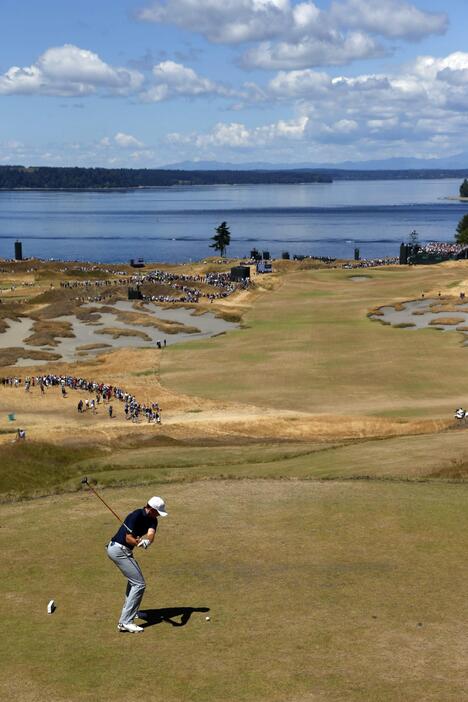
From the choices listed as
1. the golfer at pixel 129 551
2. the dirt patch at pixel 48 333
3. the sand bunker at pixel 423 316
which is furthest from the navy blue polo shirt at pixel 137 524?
the sand bunker at pixel 423 316

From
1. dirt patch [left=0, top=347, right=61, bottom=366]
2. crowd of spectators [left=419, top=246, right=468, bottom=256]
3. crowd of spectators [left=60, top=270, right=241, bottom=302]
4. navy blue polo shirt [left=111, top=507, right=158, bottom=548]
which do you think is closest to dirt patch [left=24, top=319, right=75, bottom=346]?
dirt patch [left=0, top=347, right=61, bottom=366]

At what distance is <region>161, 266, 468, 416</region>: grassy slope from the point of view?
54625mm

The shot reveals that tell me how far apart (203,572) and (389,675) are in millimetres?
5302

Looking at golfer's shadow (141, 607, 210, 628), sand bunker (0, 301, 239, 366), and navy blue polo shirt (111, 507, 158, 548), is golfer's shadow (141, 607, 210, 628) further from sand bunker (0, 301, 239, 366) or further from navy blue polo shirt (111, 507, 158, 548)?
sand bunker (0, 301, 239, 366)

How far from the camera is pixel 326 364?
66.4 m

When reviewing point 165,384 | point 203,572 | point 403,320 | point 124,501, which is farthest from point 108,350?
point 203,572

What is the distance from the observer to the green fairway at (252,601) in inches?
496

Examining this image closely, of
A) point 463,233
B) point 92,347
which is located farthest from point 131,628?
point 463,233

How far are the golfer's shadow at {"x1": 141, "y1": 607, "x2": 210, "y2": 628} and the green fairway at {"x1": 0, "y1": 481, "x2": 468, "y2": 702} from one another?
5 centimetres

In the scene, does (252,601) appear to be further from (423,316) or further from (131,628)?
(423,316)

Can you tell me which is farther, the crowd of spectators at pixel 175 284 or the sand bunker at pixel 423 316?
the crowd of spectators at pixel 175 284

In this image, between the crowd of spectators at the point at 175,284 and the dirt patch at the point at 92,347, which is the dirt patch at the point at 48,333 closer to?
the dirt patch at the point at 92,347

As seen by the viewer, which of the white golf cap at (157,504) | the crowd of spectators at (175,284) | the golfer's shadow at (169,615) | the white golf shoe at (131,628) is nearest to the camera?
the white golf cap at (157,504)

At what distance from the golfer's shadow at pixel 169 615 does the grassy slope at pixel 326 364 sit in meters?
35.8
